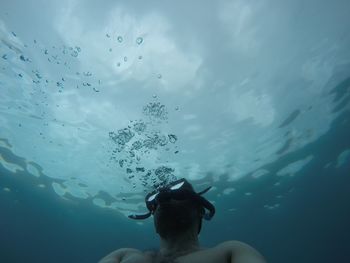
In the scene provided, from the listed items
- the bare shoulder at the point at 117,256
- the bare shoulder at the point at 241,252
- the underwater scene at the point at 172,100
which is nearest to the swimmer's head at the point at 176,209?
the underwater scene at the point at 172,100

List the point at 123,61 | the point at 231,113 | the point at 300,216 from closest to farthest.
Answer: the point at 123,61, the point at 231,113, the point at 300,216

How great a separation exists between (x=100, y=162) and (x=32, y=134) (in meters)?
4.67

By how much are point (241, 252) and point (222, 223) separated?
33743 mm

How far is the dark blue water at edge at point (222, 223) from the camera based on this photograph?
28578 millimetres

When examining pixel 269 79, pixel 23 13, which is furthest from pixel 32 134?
pixel 269 79

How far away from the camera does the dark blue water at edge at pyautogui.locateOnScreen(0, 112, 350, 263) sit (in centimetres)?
A: 2858

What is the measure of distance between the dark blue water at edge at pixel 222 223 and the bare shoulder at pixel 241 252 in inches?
829

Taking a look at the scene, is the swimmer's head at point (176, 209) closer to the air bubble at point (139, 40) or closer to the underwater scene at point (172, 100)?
the underwater scene at point (172, 100)

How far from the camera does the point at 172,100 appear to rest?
14461 mm

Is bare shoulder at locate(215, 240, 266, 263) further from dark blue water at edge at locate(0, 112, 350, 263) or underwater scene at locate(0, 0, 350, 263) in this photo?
dark blue water at edge at locate(0, 112, 350, 263)

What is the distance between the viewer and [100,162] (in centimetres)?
2020

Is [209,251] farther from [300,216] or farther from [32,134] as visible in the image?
[300,216]

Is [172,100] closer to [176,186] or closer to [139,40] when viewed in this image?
[139,40]

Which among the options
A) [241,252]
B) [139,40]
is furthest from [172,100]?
[241,252]
